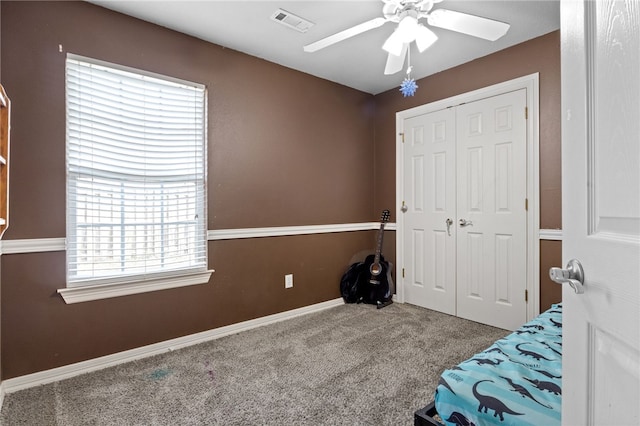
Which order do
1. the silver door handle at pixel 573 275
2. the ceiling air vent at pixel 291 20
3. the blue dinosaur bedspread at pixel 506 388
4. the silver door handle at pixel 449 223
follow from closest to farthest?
the silver door handle at pixel 573 275, the blue dinosaur bedspread at pixel 506 388, the ceiling air vent at pixel 291 20, the silver door handle at pixel 449 223

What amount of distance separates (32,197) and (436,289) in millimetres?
3405

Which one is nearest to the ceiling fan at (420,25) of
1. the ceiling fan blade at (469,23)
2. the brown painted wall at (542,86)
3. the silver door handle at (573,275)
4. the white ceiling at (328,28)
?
the ceiling fan blade at (469,23)

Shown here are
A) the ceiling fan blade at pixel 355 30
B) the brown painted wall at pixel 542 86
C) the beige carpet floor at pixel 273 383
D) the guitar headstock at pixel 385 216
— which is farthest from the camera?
the guitar headstock at pixel 385 216

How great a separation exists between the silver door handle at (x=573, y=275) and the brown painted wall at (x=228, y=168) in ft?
7.68

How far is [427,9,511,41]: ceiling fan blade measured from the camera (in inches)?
68.6

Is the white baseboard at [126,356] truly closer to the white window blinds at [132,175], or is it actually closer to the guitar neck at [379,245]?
the white window blinds at [132,175]

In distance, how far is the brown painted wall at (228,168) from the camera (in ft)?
6.63

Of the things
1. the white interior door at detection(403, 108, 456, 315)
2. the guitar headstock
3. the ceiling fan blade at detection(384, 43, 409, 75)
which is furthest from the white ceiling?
the guitar headstock

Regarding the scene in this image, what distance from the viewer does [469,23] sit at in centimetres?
180

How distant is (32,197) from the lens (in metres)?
2.04

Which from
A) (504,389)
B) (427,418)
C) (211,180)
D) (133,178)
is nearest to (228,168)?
(211,180)

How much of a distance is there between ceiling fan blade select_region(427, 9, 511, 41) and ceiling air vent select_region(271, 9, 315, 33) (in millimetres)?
981

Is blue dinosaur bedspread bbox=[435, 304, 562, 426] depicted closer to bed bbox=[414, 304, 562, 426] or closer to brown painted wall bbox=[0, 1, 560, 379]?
bed bbox=[414, 304, 562, 426]

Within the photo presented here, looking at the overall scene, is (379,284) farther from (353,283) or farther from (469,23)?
(469,23)
